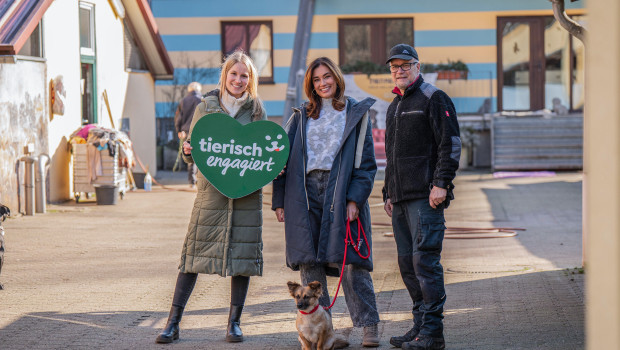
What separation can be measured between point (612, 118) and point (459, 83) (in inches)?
870

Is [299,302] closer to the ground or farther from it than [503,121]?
closer to the ground

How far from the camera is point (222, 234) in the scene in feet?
18.3

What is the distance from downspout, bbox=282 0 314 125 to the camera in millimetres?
17688

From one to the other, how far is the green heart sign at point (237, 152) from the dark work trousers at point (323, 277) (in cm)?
26

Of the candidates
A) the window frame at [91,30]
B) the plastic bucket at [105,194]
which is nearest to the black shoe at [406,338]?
the plastic bucket at [105,194]

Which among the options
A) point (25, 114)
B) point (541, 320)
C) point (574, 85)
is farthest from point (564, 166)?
point (541, 320)

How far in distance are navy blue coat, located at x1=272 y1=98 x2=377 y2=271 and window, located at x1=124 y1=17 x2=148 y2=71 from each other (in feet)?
46.0

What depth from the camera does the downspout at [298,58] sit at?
58.0 ft

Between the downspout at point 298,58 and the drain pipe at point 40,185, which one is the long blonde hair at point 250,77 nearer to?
the drain pipe at point 40,185

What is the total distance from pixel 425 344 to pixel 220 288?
112 inches

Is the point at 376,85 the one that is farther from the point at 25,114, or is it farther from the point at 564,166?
the point at 25,114

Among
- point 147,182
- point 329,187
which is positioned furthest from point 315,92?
point 147,182

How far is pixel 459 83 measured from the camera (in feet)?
77.0

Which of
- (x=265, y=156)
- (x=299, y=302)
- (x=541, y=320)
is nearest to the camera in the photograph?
(x=299, y=302)
